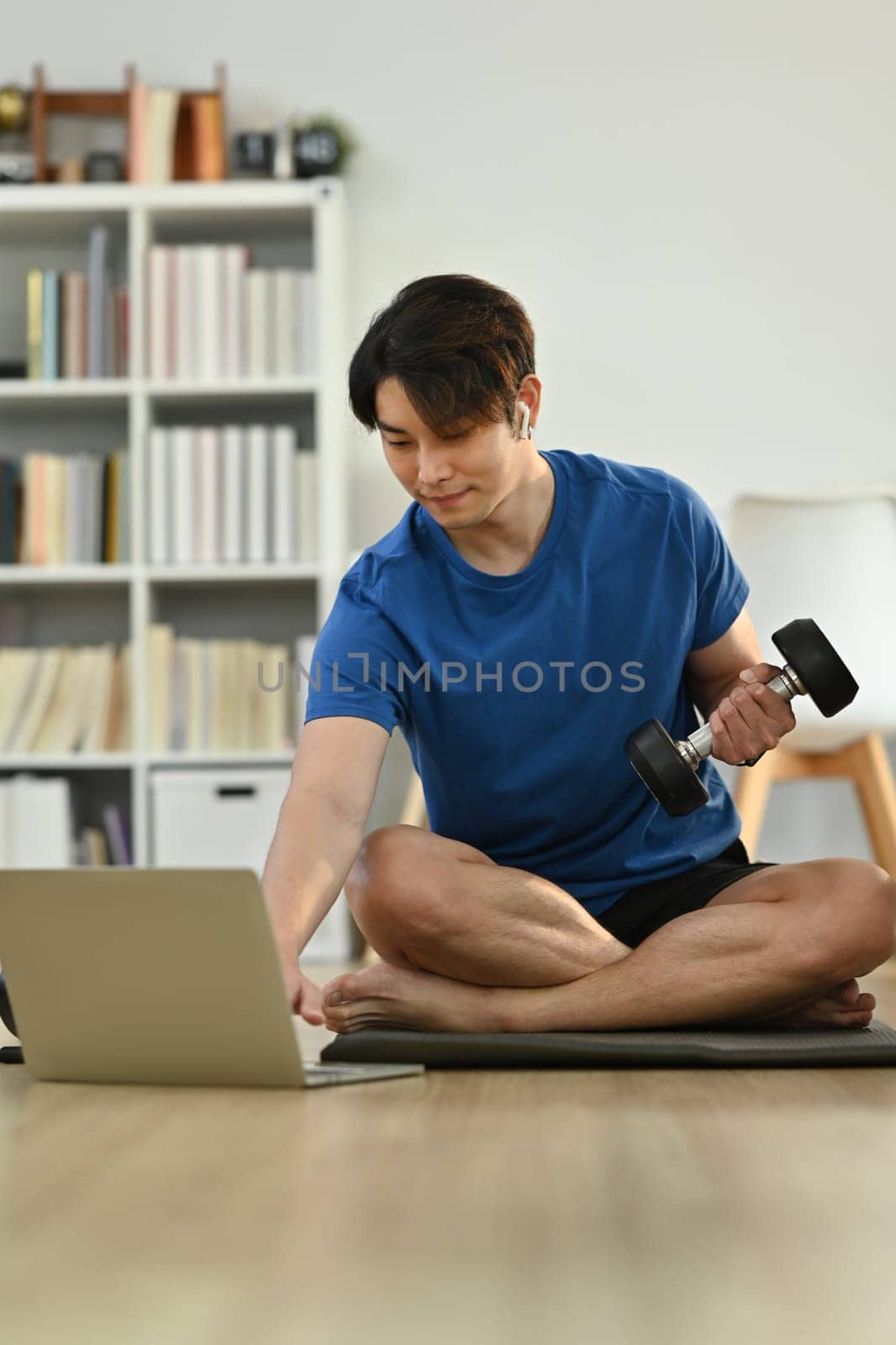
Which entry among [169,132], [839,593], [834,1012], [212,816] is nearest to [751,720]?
[834,1012]

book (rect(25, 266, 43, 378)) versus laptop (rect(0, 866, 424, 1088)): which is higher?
book (rect(25, 266, 43, 378))

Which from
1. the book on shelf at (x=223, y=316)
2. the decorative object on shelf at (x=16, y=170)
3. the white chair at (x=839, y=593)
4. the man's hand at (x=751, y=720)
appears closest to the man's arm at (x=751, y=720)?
the man's hand at (x=751, y=720)

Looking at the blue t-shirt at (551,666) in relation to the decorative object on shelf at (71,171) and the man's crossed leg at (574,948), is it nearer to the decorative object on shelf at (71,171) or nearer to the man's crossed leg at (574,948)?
the man's crossed leg at (574,948)

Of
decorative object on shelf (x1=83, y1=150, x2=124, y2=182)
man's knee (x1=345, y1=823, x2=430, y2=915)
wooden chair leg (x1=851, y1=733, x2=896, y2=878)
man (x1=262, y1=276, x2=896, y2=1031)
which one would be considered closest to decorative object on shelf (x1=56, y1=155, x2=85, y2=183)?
decorative object on shelf (x1=83, y1=150, x2=124, y2=182)

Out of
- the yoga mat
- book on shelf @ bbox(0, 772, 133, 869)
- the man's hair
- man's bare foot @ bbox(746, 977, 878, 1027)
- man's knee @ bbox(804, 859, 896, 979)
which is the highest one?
the man's hair

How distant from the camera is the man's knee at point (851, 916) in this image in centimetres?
153

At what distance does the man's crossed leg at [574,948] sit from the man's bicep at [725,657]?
0.27 m

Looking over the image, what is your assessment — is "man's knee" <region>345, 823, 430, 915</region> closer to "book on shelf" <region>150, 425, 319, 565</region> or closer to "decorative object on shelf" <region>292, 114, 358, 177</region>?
"book on shelf" <region>150, 425, 319, 565</region>

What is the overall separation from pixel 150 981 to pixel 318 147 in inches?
110

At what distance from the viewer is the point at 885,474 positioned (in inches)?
149

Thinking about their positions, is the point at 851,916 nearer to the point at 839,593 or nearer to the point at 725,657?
the point at 725,657

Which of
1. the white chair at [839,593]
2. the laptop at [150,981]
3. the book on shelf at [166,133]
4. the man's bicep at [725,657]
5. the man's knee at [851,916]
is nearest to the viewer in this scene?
the laptop at [150,981]

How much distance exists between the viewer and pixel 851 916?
1.53 m

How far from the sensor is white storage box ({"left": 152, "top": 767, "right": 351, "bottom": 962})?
3.57m
